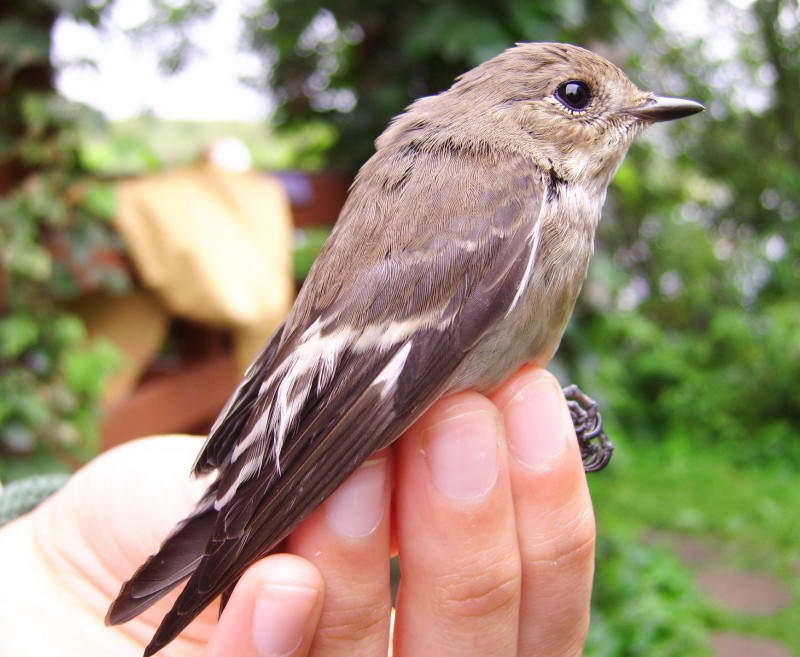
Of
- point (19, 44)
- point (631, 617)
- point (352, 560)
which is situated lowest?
point (631, 617)

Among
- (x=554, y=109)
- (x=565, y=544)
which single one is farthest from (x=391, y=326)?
(x=554, y=109)

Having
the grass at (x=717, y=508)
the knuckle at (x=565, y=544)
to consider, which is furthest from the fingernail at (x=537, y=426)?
the grass at (x=717, y=508)

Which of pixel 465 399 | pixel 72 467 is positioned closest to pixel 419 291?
pixel 465 399

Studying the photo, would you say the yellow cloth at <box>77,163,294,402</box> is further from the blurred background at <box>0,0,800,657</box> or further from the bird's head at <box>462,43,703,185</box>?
the bird's head at <box>462,43,703,185</box>

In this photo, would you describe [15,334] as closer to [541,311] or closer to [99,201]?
[99,201]

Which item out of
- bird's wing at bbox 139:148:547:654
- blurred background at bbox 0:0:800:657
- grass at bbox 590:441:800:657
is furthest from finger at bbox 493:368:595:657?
grass at bbox 590:441:800:657
